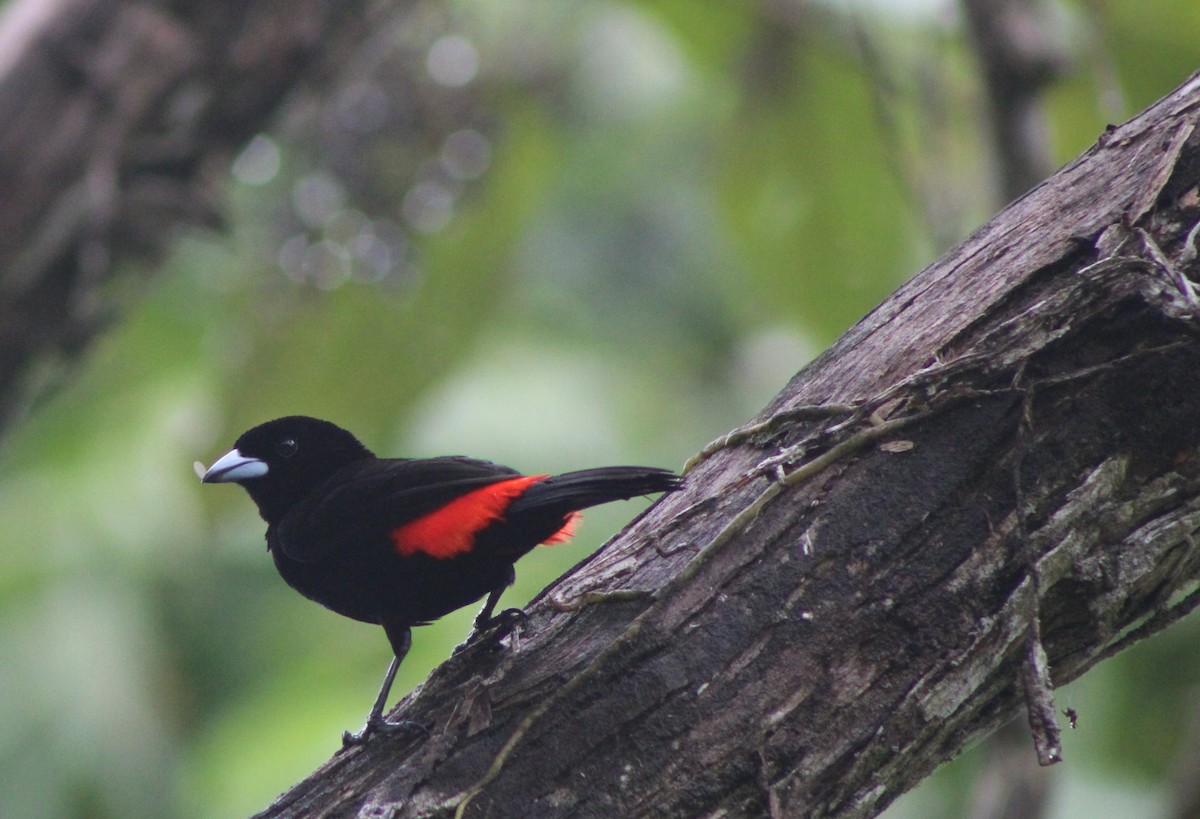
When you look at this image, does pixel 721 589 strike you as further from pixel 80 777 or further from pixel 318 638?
pixel 318 638

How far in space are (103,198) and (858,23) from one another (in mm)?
2517

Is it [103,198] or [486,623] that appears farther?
[103,198]

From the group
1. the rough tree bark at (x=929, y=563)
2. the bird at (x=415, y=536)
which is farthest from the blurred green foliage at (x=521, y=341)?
the rough tree bark at (x=929, y=563)

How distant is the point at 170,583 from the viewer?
34.8 ft

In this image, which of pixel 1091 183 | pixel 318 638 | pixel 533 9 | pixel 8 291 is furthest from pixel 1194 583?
pixel 318 638

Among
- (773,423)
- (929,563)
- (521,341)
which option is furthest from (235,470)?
(521,341)

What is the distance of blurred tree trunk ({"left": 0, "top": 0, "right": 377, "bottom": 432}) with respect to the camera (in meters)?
4.17

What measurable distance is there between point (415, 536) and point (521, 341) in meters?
8.54

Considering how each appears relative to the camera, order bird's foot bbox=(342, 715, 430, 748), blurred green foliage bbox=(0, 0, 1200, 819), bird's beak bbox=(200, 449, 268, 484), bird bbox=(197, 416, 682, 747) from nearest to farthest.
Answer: bird's foot bbox=(342, 715, 430, 748)
bird bbox=(197, 416, 682, 747)
bird's beak bbox=(200, 449, 268, 484)
blurred green foliage bbox=(0, 0, 1200, 819)

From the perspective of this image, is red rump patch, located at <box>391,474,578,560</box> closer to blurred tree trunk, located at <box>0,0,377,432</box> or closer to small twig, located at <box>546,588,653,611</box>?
small twig, located at <box>546,588,653,611</box>

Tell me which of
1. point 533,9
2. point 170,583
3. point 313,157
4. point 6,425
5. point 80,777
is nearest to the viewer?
point 6,425

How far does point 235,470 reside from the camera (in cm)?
343

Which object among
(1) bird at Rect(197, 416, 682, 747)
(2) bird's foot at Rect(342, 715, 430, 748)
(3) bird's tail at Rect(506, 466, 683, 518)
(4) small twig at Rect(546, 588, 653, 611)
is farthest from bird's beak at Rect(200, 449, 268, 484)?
(4) small twig at Rect(546, 588, 653, 611)

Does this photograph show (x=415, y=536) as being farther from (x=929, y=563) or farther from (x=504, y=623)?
(x=929, y=563)
